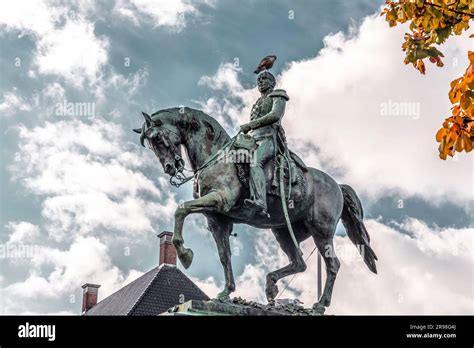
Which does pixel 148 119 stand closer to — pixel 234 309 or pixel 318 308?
pixel 234 309

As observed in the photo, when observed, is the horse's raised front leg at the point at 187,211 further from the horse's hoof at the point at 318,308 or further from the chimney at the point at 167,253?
the chimney at the point at 167,253

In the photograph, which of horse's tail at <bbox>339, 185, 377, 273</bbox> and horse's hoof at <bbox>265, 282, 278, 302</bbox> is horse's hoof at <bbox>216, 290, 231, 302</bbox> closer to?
horse's hoof at <bbox>265, 282, 278, 302</bbox>

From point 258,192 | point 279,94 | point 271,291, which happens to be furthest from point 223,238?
point 279,94

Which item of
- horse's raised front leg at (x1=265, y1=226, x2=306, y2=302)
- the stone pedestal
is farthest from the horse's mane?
the stone pedestal

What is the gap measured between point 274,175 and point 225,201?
3.02 ft

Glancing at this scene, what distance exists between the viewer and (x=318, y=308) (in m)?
10.9

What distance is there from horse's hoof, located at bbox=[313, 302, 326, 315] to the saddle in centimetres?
151

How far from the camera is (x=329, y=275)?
11.2 meters

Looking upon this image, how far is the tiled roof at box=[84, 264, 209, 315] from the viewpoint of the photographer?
102 feet

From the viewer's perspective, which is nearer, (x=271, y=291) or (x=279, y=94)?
(x=271, y=291)

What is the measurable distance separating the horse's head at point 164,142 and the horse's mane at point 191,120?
11 centimetres

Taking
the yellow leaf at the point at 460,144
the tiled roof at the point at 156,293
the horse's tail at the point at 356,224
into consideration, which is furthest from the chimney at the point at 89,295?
the yellow leaf at the point at 460,144
